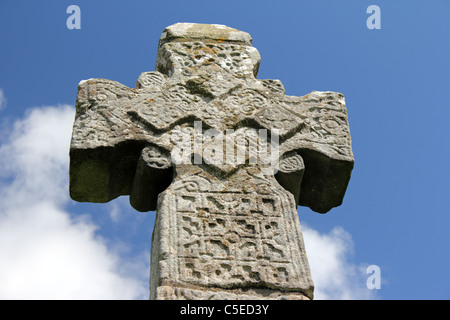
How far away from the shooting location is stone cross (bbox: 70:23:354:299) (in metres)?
3.80

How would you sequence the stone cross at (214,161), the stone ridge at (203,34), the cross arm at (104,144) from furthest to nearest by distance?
the stone ridge at (203,34) → the cross arm at (104,144) → the stone cross at (214,161)

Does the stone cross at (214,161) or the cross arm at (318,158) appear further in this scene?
the cross arm at (318,158)

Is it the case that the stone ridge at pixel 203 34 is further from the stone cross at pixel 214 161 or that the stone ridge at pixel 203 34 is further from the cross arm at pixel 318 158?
the cross arm at pixel 318 158

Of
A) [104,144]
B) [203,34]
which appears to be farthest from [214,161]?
[203,34]

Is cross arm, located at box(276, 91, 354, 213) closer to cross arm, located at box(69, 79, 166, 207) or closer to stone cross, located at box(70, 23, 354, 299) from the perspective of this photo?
stone cross, located at box(70, 23, 354, 299)

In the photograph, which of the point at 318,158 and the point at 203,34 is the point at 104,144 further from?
the point at 203,34

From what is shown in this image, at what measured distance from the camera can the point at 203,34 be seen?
5.73 m

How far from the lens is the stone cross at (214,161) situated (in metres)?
3.80

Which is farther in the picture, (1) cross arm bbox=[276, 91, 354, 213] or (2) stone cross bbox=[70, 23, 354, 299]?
(1) cross arm bbox=[276, 91, 354, 213]

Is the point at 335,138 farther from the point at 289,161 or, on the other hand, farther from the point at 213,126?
the point at 213,126

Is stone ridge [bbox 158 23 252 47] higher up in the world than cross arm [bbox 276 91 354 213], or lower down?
higher up

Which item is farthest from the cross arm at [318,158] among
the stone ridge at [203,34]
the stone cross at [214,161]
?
the stone ridge at [203,34]

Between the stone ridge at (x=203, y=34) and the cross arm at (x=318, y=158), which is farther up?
the stone ridge at (x=203, y=34)

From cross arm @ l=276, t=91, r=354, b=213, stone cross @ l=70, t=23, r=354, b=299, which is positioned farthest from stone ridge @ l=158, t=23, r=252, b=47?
cross arm @ l=276, t=91, r=354, b=213
